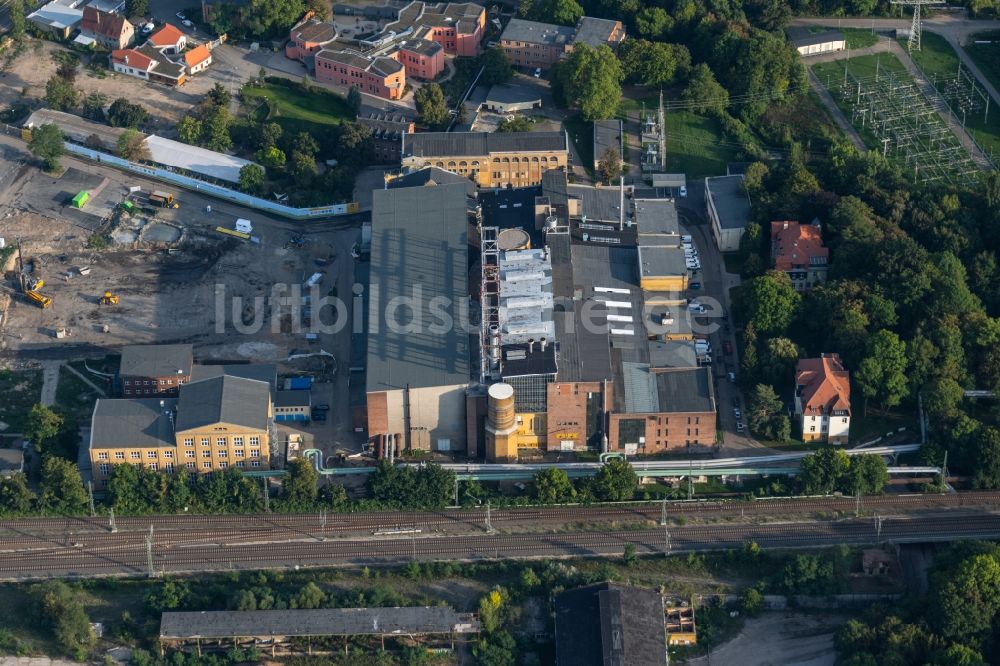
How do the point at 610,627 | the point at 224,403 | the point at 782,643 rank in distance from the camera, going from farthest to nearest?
the point at 224,403, the point at 782,643, the point at 610,627

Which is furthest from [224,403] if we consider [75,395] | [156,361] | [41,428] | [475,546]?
[475,546]

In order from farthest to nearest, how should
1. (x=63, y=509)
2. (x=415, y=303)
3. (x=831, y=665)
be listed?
(x=415, y=303) < (x=63, y=509) < (x=831, y=665)

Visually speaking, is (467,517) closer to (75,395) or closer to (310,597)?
(310,597)

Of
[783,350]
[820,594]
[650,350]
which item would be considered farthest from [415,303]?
[820,594]

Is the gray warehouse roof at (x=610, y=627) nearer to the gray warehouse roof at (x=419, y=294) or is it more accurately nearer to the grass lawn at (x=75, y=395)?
the gray warehouse roof at (x=419, y=294)

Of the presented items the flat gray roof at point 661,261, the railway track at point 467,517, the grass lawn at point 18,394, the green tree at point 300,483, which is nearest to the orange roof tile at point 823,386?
the railway track at point 467,517

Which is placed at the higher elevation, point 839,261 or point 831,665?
point 839,261

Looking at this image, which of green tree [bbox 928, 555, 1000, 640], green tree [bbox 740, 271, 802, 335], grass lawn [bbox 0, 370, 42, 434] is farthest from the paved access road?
green tree [bbox 740, 271, 802, 335]

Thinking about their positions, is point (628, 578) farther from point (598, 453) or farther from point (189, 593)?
point (189, 593)

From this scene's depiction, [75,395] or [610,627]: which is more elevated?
[75,395]
